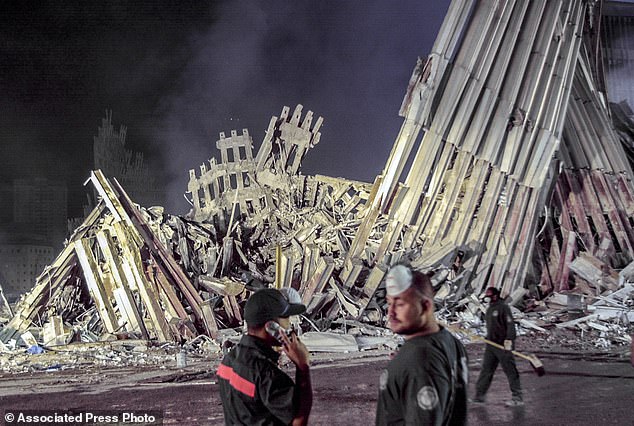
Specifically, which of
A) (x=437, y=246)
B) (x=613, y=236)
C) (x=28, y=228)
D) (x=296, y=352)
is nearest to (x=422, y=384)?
(x=296, y=352)

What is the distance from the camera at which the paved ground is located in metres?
4.96

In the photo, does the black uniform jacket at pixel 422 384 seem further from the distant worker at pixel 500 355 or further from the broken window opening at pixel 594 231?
the broken window opening at pixel 594 231

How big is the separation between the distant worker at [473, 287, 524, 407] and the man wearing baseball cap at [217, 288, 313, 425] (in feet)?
11.6

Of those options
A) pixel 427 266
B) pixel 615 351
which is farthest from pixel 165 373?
pixel 615 351

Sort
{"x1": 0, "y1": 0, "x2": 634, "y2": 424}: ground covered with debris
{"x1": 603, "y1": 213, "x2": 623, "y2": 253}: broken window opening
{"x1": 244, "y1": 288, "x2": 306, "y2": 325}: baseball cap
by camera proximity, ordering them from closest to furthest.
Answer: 1. {"x1": 244, "y1": 288, "x2": 306, "y2": 325}: baseball cap
2. {"x1": 0, "y1": 0, "x2": 634, "y2": 424}: ground covered with debris
3. {"x1": 603, "y1": 213, "x2": 623, "y2": 253}: broken window opening

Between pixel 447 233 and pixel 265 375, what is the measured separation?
9.89 meters

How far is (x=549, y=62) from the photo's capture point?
1240 cm

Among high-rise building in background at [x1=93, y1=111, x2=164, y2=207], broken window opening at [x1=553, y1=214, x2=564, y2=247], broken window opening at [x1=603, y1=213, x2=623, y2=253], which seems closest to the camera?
broken window opening at [x1=603, y1=213, x2=623, y2=253]

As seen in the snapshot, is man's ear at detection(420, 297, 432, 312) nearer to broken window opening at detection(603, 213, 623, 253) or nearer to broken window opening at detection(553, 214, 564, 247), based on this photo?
broken window opening at detection(553, 214, 564, 247)

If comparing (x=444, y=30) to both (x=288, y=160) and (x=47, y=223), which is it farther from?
(x=47, y=223)

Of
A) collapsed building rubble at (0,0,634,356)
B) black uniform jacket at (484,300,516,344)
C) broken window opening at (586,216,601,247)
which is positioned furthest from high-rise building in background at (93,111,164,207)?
black uniform jacket at (484,300,516,344)

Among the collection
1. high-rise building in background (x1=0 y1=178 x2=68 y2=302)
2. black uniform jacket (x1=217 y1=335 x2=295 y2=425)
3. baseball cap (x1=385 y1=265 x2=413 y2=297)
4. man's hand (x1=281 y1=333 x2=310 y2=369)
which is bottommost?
high-rise building in background (x1=0 y1=178 x2=68 y2=302)

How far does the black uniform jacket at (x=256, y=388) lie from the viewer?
217cm

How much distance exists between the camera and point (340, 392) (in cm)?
596
